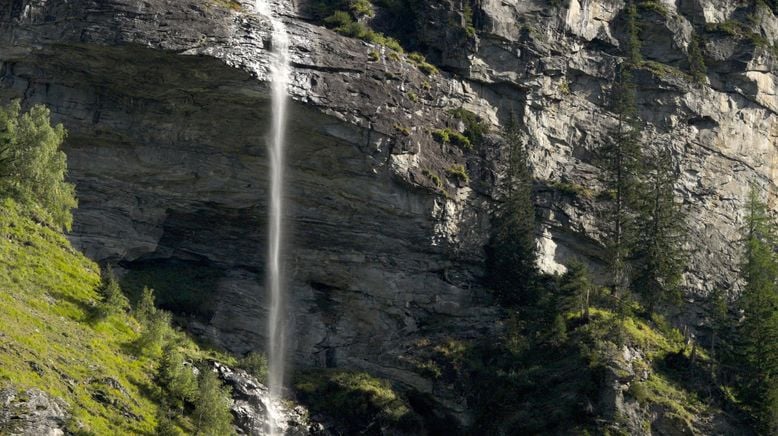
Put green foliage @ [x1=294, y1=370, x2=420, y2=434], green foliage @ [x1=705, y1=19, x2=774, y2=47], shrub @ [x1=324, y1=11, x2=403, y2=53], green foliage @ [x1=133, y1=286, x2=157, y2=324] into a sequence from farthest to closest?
green foliage @ [x1=705, y1=19, x2=774, y2=47] < shrub @ [x1=324, y1=11, x2=403, y2=53] < green foliage @ [x1=294, y1=370, x2=420, y2=434] < green foliage @ [x1=133, y1=286, x2=157, y2=324]

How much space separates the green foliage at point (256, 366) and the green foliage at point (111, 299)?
6.08m

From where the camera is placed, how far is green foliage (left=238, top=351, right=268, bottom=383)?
51.2 m

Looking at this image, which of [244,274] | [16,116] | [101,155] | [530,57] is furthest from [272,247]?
[530,57]

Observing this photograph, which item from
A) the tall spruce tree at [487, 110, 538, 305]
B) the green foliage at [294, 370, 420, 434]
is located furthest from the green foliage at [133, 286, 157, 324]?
the tall spruce tree at [487, 110, 538, 305]

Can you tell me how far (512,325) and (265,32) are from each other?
18941 millimetres

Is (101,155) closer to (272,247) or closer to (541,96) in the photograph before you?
(272,247)

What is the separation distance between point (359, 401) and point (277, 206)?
1105 cm

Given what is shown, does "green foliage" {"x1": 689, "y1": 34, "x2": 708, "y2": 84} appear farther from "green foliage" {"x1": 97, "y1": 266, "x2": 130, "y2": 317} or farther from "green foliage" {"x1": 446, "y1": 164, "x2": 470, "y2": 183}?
"green foliage" {"x1": 97, "y1": 266, "x2": 130, "y2": 317}

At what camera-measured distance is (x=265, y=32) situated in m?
55.2

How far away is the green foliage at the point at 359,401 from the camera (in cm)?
5078

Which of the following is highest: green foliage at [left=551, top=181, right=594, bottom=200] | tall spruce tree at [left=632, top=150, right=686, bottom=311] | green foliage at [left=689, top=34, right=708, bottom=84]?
green foliage at [left=689, top=34, right=708, bottom=84]

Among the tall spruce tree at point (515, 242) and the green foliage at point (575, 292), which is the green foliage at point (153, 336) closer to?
the tall spruce tree at point (515, 242)

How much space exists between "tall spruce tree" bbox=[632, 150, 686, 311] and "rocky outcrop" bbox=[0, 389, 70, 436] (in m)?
30.6

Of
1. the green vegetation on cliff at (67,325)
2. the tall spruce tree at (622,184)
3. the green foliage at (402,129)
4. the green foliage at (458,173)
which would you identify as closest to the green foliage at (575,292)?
the tall spruce tree at (622,184)
